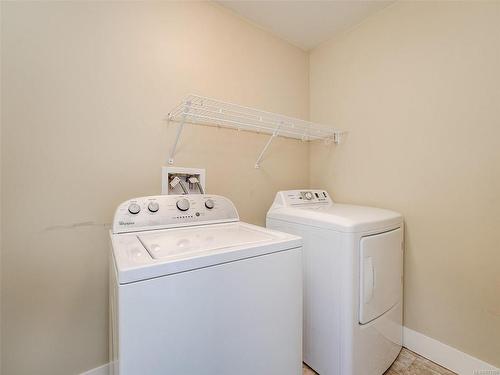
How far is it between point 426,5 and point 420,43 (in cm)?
23

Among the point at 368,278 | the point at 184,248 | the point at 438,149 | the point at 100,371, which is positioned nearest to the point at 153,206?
the point at 184,248

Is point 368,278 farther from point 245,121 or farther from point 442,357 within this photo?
point 245,121

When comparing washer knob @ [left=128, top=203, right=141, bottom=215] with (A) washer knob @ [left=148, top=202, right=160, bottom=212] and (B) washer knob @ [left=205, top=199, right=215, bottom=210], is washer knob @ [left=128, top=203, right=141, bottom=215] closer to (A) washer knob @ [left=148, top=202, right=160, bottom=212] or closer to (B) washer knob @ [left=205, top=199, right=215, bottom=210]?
(A) washer knob @ [left=148, top=202, right=160, bottom=212]

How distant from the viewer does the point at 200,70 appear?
1612mm

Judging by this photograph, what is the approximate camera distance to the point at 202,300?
74 centimetres

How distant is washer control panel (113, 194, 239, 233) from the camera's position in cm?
113

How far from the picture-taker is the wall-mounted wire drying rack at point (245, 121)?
147 centimetres

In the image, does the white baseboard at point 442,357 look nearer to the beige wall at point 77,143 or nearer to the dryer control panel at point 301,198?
the beige wall at point 77,143

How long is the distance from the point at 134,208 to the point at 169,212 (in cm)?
18

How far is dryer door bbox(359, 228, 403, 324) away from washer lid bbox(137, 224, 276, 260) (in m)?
0.60

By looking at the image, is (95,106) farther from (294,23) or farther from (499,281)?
(499,281)

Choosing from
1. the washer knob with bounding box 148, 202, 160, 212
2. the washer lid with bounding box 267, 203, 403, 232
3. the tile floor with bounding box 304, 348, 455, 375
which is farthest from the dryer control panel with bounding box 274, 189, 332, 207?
the tile floor with bounding box 304, 348, 455, 375

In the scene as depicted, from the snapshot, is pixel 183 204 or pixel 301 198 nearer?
pixel 183 204

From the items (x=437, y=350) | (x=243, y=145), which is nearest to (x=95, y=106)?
(x=243, y=145)
